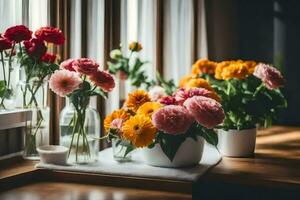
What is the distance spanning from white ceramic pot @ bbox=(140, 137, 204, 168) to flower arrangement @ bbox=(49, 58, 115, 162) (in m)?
0.21

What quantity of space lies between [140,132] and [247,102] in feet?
1.53

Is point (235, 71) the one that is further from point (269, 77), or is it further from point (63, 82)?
point (63, 82)

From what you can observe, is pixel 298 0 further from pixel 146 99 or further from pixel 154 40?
pixel 146 99

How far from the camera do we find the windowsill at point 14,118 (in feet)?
5.17

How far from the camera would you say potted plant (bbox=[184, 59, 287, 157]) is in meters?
1.68

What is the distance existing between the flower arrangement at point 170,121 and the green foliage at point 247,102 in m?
0.16

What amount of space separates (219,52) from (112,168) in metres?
1.95

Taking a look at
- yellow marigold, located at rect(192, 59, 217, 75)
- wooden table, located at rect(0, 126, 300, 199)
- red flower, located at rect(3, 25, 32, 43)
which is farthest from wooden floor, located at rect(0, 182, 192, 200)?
yellow marigold, located at rect(192, 59, 217, 75)

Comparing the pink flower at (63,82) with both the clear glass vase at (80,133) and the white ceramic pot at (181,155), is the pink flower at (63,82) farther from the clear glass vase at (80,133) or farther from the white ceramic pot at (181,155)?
the white ceramic pot at (181,155)

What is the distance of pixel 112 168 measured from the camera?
1479 millimetres

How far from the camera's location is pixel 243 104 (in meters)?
1.69

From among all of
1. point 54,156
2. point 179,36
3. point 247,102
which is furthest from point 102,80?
point 179,36

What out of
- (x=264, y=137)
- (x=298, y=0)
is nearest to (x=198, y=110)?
(x=264, y=137)

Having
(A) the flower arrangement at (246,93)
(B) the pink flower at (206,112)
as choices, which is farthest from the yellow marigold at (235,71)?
(B) the pink flower at (206,112)
